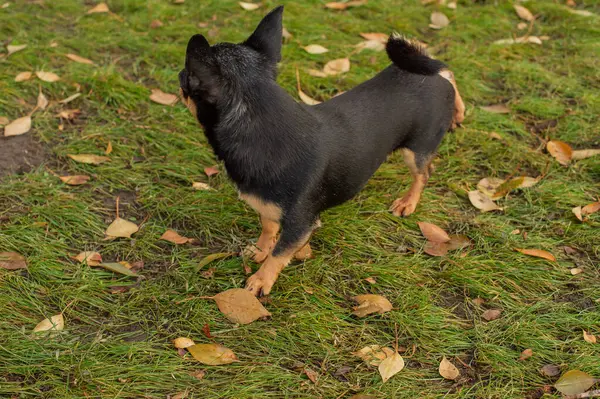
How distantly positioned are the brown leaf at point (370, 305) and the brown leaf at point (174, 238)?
3.53 feet

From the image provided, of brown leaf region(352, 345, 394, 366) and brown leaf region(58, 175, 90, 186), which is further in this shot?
brown leaf region(58, 175, 90, 186)

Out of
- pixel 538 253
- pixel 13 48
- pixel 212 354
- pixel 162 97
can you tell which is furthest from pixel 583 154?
pixel 13 48

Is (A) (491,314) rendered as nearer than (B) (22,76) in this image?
Yes

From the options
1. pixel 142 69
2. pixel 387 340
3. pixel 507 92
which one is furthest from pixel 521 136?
pixel 142 69

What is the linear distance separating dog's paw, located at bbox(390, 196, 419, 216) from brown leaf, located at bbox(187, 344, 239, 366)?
4.91 feet

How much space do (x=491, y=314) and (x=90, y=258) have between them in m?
2.25

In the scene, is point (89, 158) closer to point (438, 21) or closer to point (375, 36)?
point (375, 36)

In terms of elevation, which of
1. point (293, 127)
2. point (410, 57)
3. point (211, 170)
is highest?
point (410, 57)

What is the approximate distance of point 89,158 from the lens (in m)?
4.02

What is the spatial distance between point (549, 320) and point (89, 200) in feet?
9.17

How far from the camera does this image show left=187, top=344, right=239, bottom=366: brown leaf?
284 centimetres

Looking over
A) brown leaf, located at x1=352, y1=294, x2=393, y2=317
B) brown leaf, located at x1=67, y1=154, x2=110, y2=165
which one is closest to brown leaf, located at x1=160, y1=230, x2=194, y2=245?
brown leaf, located at x1=67, y1=154, x2=110, y2=165

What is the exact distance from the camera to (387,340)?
9.99ft

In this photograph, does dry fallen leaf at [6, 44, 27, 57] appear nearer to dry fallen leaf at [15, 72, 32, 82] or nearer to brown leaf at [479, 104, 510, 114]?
dry fallen leaf at [15, 72, 32, 82]
